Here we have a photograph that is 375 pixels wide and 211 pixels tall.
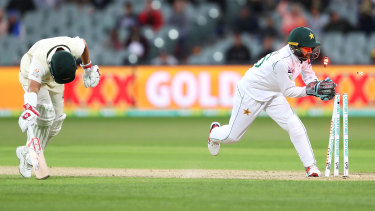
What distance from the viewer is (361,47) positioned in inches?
810

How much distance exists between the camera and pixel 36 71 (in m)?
8.94

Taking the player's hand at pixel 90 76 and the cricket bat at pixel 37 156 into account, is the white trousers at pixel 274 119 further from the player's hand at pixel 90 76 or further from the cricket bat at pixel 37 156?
the cricket bat at pixel 37 156

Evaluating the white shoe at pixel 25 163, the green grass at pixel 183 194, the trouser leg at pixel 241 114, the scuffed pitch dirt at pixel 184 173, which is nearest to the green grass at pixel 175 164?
the green grass at pixel 183 194

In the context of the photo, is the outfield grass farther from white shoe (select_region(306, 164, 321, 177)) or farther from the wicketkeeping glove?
the wicketkeeping glove

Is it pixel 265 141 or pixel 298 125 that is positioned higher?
pixel 298 125

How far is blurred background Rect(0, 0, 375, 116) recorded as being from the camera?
1911cm

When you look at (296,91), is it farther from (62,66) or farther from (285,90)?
(62,66)

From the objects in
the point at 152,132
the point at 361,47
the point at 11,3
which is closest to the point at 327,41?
the point at 361,47

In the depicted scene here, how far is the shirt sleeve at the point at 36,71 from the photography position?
8938 millimetres

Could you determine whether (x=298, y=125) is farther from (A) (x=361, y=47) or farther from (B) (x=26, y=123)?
(A) (x=361, y=47)

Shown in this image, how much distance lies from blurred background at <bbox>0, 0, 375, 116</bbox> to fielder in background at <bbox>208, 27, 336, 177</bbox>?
9.17m

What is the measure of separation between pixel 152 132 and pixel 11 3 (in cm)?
735

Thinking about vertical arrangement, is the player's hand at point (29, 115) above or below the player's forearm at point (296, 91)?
below

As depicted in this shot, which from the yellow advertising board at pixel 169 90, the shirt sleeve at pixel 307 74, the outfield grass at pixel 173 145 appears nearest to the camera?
the shirt sleeve at pixel 307 74
